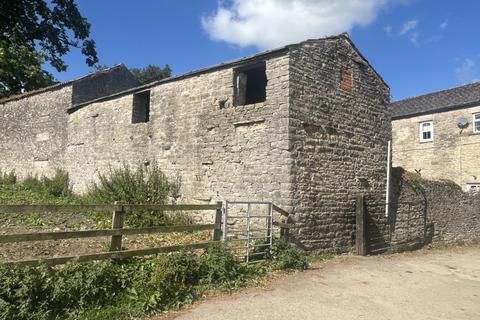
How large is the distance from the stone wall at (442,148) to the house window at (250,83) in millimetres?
13962

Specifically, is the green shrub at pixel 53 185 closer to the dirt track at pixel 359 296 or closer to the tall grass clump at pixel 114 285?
the tall grass clump at pixel 114 285

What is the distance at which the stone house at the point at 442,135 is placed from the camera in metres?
22.0

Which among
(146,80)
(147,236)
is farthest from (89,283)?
(146,80)

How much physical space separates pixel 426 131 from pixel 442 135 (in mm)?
1132

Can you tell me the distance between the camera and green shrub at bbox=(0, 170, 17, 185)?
1866 cm

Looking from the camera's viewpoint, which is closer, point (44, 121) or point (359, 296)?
point (359, 296)

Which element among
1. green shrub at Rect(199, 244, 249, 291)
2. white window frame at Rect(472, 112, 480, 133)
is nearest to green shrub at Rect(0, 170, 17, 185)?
green shrub at Rect(199, 244, 249, 291)

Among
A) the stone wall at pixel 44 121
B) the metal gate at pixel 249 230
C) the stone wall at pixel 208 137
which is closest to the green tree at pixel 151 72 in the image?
the stone wall at pixel 44 121

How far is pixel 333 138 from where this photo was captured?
10.7 metres

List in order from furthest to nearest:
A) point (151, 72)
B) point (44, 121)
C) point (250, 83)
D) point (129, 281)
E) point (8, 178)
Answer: point (151, 72) → point (8, 178) → point (44, 121) → point (250, 83) → point (129, 281)

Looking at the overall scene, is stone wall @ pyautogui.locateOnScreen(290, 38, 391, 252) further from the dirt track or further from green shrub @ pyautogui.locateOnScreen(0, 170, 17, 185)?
green shrub @ pyautogui.locateOnScreen(0, 170, 17, 185)

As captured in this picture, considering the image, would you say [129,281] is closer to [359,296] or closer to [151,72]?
[359,296]

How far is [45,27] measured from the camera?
18.1 meters

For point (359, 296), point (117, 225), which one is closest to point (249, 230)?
point (359, 296)
